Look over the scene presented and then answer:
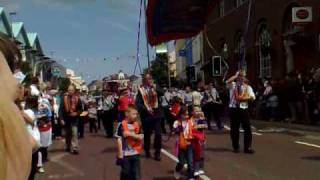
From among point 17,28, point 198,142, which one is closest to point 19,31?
point 17,28

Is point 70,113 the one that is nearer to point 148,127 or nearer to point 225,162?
point 148,127

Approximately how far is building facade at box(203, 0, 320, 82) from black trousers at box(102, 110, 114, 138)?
422cm

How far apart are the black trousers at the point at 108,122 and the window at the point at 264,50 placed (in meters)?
13.5

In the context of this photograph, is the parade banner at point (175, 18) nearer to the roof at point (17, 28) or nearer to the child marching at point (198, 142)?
the child marching at point (198, 142)

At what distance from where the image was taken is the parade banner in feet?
51.6

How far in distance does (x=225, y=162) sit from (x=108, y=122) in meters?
10.2

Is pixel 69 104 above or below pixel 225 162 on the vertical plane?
above

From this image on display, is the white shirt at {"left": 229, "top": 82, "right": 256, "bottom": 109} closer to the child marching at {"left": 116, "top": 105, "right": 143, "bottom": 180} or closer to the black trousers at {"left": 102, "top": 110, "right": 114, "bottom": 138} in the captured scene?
the child marching at {"left": 116, "top": 105, "right": 143, "bottom": 180}

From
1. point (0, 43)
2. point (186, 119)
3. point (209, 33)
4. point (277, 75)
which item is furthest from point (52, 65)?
point (0, 43)

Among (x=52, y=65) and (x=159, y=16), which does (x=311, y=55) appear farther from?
(x=52, y=65)

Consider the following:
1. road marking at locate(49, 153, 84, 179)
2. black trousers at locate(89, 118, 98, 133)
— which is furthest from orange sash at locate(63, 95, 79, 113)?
black trousers at locate(89, 118, 98, 133)

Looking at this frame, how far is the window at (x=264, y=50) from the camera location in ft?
114

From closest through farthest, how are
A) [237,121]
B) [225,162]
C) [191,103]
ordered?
[225,162] → [237,121] → [191,103]

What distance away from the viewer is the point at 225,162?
12.7 metres
